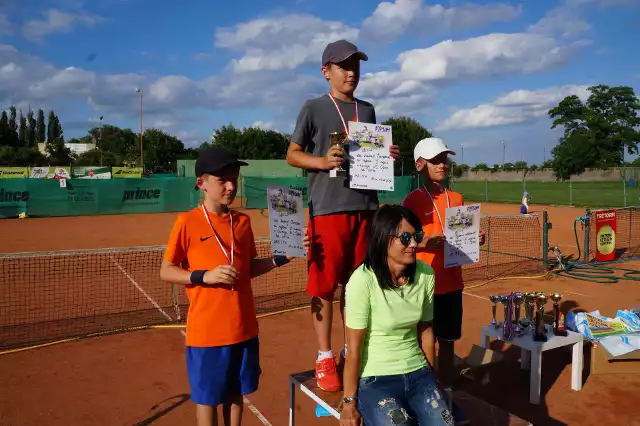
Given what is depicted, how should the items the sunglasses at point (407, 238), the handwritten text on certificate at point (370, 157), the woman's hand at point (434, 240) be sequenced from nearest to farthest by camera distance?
1. the sunglasses at point (407, 238)
2. the handwritten text on certificate at point (370, 157)
3. the woman's hand at point (434, 240)

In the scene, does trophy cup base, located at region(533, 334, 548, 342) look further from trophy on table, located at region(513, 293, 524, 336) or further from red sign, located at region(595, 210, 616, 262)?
red sign, located at region(595, 210, 616, 262)

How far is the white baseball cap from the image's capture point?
399 centimetres

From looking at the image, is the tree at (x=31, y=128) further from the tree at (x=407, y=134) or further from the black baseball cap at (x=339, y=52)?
the black baseball cap at (x=339, y=52)

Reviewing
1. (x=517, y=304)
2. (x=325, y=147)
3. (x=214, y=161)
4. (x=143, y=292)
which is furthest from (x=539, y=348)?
(x=143, y=292)

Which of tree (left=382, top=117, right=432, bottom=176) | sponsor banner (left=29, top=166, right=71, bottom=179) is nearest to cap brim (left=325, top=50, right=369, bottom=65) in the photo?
sponsor banner (left=29, top=166, right=71, bottom=179)

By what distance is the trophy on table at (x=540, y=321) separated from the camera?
4.71 m

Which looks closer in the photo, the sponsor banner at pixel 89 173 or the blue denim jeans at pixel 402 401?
the blue denim jeans at pixel 402 401

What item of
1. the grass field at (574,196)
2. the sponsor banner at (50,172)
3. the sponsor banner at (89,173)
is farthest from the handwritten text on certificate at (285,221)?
the sponsor banner at (89,173)

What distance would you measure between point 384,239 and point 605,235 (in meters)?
10.2

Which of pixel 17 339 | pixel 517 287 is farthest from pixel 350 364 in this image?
pixel 517 287

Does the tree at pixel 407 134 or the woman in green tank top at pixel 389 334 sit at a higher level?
the tree at pixel 407 134

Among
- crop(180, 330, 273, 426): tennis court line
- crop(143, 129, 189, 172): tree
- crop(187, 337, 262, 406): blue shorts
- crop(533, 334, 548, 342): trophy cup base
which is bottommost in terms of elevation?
crop(180, 330, 273, 426): tennis court line

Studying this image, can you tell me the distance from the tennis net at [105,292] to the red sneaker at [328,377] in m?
4.37

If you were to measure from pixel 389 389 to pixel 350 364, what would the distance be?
0.25 metres
